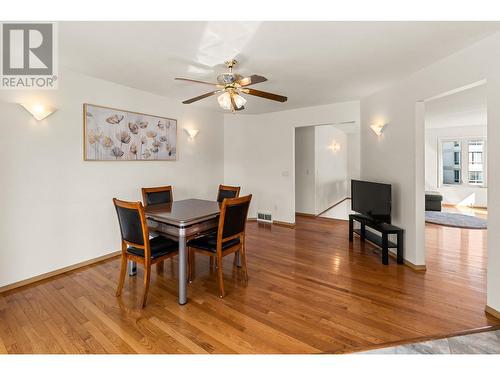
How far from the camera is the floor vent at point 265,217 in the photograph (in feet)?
17.7

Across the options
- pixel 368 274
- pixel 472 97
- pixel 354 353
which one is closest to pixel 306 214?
pixel 368 274

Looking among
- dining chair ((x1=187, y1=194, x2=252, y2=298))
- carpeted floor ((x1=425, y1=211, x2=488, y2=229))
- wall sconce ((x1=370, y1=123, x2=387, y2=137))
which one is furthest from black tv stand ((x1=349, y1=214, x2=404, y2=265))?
carpeted floor ((x1=425, y1=211, x2=488, y2=229))

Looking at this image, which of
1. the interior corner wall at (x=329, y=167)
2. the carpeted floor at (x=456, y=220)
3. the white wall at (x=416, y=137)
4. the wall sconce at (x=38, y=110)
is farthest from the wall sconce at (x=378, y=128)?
the wall sconce at (x=38, y=110)

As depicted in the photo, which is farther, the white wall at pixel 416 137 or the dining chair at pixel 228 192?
the dining chair at pixel 228 192

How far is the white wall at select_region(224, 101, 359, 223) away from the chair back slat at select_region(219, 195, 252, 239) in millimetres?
2694

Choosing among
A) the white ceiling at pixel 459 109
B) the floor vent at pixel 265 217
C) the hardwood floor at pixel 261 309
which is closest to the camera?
the hardwood floor at pixel 261 309

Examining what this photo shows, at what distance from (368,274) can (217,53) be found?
2.96 m

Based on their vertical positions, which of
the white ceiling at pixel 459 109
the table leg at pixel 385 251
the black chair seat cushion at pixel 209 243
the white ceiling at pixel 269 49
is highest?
the white ceiling at pixel 459 109

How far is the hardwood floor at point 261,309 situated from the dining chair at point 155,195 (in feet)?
2.83

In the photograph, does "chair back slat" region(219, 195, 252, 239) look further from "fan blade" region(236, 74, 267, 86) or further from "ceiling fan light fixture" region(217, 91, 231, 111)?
"fan blade" region(236, 74, 267, 86)

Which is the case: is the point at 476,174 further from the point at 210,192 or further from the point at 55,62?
the point at 55,62

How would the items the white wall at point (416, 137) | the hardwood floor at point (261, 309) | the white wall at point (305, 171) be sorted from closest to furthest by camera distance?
the hardwood floor at point (261, 309), the white wall at point (416, 137), the white wall at point (305, 171)

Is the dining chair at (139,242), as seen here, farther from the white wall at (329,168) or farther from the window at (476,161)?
the window at (476,161)
